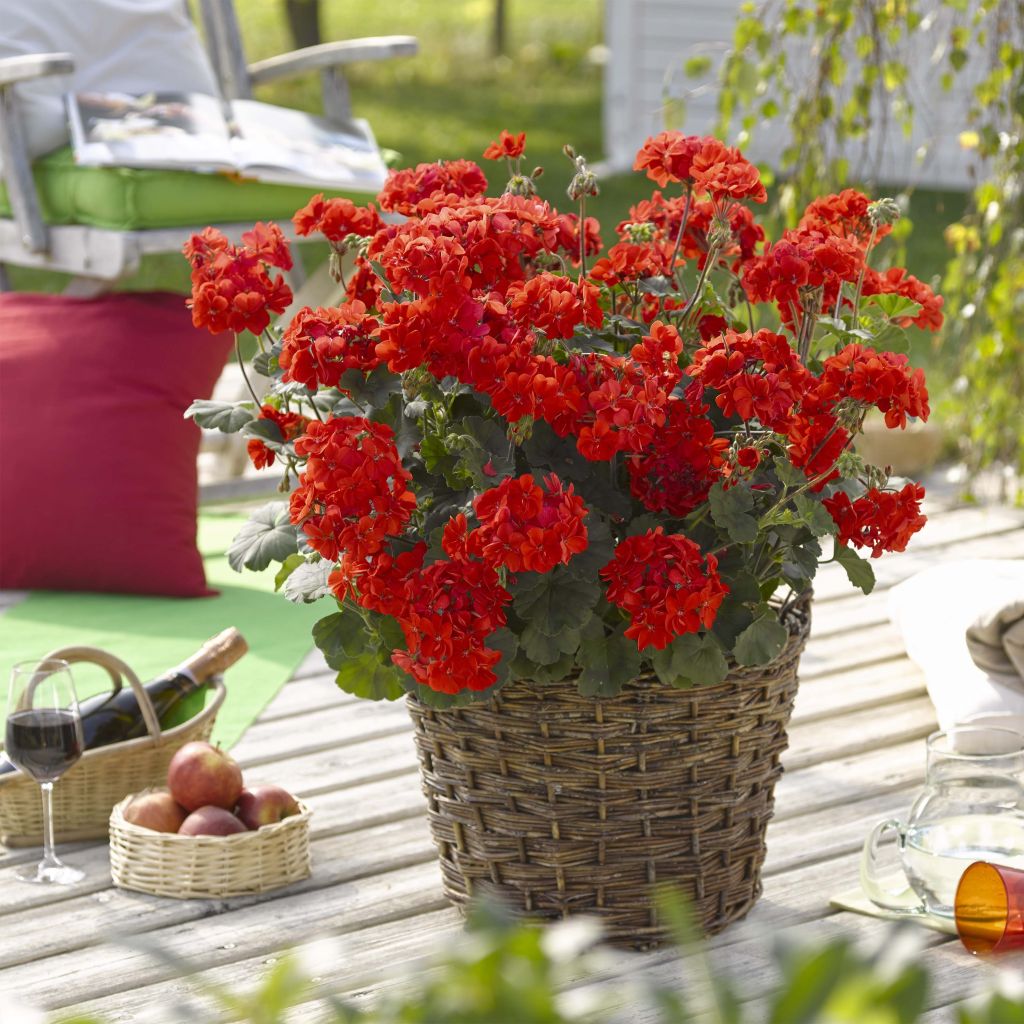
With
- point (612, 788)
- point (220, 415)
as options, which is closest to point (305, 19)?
point (220, 415)

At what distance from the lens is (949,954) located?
168cm

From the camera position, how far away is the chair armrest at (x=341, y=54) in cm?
359

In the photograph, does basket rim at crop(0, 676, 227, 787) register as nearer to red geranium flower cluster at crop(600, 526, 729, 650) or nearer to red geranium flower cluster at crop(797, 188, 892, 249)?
red geranium flower cluster at crop(600, 526, 729, 650)

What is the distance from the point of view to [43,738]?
1788mm

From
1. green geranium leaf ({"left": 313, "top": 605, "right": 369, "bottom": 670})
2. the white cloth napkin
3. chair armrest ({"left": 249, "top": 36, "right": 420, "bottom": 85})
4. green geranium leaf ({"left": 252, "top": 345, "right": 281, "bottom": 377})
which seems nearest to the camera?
green geranium leaf ({"left": 313, "top": 605, "right": 369, "bottom": 670})

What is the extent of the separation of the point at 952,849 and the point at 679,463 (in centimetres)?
58

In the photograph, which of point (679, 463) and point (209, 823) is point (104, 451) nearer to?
point (209, 823)

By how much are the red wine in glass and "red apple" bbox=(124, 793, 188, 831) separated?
3.9 inches

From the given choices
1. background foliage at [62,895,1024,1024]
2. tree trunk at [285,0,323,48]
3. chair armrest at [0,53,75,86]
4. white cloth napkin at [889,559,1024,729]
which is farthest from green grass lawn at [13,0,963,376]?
background foliage at [62,895,1024,1024]

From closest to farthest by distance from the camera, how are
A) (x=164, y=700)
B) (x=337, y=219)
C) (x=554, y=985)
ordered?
(x=554, y=985)
(x=337, y=219)
(x=164, y=700)

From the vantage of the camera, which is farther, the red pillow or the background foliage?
the red pillow

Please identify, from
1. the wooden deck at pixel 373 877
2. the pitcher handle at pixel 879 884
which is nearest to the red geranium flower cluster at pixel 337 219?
the wooden deck at pixel 373 877

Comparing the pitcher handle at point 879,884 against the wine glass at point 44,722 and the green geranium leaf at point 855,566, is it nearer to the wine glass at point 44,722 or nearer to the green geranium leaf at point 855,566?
the green geranium leaf at point 855,566

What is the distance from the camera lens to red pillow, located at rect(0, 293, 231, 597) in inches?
113
